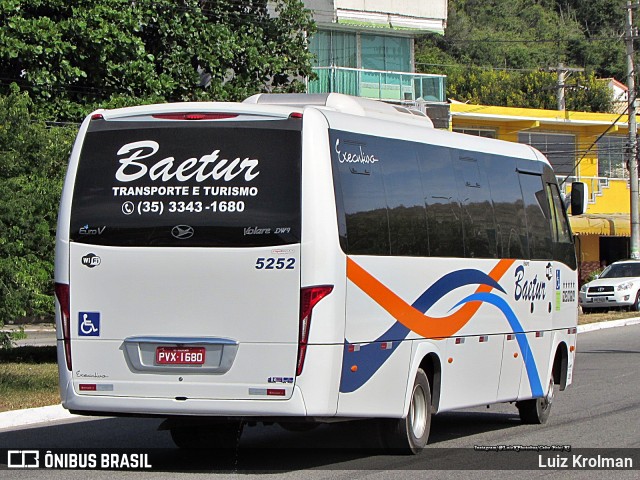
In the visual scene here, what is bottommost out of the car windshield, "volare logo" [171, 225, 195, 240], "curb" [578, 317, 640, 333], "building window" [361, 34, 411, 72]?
"curb" [578, 317, 640, 333]

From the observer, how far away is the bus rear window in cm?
999

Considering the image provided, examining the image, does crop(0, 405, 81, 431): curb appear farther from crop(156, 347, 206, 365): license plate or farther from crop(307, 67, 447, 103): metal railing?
crop(307, 67, 447, 103): metal railing

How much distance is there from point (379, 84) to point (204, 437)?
2849cm

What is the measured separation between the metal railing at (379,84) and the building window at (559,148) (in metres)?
16.0

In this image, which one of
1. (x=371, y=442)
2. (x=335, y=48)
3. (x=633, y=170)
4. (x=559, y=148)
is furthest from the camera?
(x=559, y=148)

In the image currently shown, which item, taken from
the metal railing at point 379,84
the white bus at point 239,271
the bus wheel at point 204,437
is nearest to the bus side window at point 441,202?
the white bus at point 239,271

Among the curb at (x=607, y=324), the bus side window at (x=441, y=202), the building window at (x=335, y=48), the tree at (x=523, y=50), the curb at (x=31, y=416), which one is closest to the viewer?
the bus side window at (x=441, y=202)

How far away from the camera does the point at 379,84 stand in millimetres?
39312

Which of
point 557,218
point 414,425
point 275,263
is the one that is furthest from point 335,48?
point 275,263

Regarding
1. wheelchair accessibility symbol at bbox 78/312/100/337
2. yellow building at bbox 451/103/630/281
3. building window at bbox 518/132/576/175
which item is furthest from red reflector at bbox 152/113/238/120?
building window at bbox 518/132/576/175

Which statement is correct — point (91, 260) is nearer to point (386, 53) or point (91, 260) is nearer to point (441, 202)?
point (441, 202)

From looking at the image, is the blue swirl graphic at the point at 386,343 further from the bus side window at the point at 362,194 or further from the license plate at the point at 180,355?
the license plate at the point at 180,355

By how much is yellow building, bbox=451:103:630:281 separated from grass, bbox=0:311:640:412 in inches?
1141

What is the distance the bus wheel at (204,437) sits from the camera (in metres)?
11.6
